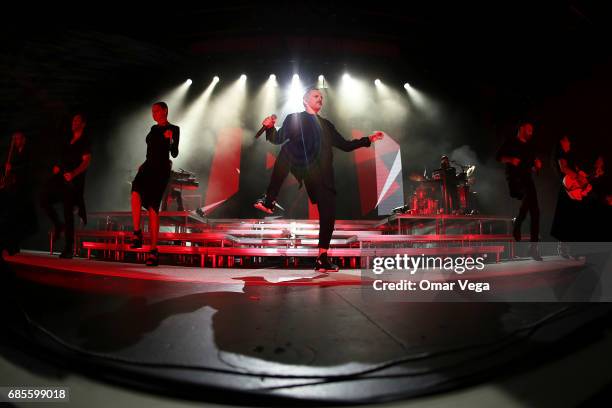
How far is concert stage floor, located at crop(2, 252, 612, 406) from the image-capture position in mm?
985

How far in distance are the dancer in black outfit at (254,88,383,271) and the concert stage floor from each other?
96cm

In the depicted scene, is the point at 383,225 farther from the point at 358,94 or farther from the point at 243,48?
the point at 243,48

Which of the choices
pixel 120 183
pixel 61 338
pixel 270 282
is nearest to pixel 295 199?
A: pixel 120 183

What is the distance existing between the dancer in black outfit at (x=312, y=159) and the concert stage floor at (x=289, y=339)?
3.14 feet

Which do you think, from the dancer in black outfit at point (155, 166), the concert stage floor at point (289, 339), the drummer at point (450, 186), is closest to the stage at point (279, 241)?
the drummer at point (450, 186)

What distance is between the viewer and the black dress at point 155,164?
2939 millimetres

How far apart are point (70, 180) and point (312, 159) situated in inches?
119

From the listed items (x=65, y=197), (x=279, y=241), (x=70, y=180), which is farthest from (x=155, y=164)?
(x=279, y=241)

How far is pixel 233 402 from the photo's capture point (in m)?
0.92

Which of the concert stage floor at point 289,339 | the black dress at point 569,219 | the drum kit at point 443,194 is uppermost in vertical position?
the drum kit at point 443,194

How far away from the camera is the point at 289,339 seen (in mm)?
1240

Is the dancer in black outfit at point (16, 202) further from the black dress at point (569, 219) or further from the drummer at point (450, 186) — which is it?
the drummer at point (450, 186)

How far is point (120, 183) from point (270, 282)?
578cm

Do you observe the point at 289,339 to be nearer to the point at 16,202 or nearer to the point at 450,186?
the point at 16,202
